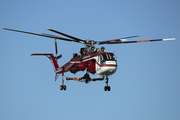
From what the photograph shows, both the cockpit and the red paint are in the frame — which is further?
the red paint

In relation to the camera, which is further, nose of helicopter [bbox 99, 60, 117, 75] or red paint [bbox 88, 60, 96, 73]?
red paint [bbox 88, 60, 96, 73]

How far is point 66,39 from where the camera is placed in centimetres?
5050

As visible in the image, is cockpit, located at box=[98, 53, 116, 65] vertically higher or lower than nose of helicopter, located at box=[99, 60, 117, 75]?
higher

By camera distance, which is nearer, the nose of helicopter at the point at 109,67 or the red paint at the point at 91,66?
the nose of helicopter at the point at 109,67

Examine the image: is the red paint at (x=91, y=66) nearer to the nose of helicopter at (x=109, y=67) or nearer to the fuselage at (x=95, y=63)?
the fuselage at (x=95, y=63)

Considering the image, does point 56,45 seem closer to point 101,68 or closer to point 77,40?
point 77,40

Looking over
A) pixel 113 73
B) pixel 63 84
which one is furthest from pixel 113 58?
pixel 63 84

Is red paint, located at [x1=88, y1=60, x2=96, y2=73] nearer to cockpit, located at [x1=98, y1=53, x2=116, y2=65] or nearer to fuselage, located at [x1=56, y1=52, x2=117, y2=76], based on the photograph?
fuselage, located at [x1=56, y1=52, x2=117, y2=76]

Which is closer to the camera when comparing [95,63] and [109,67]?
[109,67]

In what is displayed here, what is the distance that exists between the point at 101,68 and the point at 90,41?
467cm

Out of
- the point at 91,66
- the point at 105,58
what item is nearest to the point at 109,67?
the point at 105,58

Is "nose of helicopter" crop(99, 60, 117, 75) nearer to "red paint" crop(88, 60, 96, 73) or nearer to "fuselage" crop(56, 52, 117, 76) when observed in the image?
"fuselage" crop(56, 52, 117, 76)

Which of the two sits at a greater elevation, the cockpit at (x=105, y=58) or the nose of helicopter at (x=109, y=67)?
the cockpit at (x=105, y=58)

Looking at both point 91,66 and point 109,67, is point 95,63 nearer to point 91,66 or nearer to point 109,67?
point 91,66
